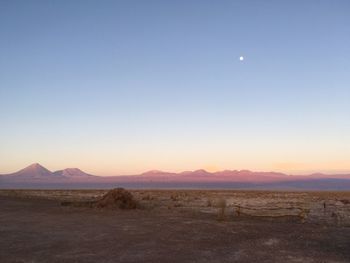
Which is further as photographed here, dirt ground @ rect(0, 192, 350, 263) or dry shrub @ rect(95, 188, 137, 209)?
dry shrub @ rect(95, 188, 137, 209)

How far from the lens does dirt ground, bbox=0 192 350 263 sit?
52.8 feet

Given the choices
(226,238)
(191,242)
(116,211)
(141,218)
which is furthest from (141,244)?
(116,211)

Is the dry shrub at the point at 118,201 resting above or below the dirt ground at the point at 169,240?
above

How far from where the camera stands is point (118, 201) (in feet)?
122

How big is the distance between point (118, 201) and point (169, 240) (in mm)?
18357

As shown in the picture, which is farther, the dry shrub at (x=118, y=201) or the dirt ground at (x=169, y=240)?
the dry shrub at (x=118, y=201)

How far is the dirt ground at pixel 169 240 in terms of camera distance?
1609cm

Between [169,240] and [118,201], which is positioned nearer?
[169,240]

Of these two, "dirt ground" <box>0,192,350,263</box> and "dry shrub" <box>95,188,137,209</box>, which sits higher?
"dry shrub" <box>95,188,137,209</box>

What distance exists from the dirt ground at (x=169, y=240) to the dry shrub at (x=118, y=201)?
26.8 feet

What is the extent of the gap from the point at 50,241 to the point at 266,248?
964cm

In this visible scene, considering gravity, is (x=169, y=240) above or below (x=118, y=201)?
below

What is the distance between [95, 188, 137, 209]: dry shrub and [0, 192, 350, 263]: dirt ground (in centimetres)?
817

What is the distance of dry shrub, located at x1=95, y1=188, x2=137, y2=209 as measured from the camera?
3672 centimetres
